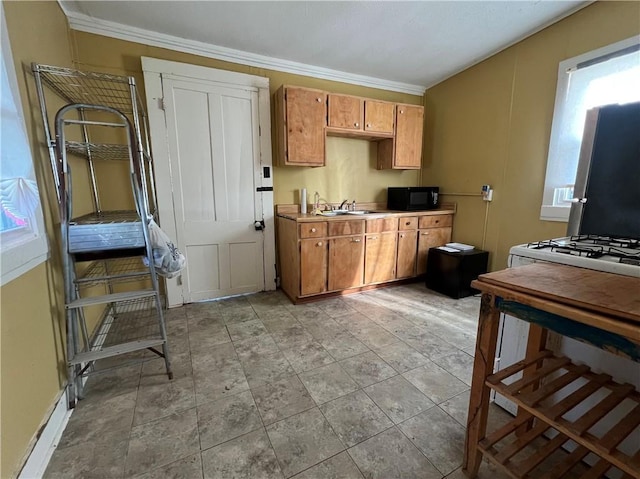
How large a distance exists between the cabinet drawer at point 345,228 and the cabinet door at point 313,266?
0.15 m

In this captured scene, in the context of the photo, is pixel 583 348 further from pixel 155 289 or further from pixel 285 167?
pixel 285 167

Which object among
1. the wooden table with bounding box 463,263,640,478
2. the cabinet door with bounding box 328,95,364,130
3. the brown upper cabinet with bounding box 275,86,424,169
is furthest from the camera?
the cabinet door with bounding box 328,95,364,130

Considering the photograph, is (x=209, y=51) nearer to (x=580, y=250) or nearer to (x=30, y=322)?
(x=30, y=322)

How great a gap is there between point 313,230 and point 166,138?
5.26ft

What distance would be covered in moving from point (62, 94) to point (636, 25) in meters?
3.97

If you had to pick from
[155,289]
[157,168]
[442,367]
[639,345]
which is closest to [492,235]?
[442,367]

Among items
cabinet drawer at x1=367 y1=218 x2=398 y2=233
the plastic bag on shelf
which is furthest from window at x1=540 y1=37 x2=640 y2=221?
the plastic bag on shelf

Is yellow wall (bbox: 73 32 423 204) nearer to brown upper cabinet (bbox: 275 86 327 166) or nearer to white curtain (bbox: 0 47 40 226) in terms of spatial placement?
brown upper cabinet (bbox: 275 86 327 166)

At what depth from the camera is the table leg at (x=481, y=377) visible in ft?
3.43

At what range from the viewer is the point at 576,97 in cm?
228

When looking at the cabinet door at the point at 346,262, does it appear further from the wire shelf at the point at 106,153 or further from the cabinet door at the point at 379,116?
the wire shelf at the point at 106,153

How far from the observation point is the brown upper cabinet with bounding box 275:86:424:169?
9.25 feet

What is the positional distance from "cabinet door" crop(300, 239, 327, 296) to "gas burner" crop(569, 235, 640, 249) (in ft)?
6.21

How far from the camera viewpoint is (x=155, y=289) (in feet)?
5.66
